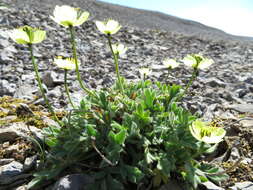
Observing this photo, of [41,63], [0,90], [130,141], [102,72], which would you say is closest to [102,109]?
[130,141]

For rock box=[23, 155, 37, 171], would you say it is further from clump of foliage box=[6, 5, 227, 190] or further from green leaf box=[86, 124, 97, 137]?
green leaf box=[86, 124, 97, 137]

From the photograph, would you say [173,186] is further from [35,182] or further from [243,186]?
[35,182]

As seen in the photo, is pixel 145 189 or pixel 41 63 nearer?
pixel 145 189

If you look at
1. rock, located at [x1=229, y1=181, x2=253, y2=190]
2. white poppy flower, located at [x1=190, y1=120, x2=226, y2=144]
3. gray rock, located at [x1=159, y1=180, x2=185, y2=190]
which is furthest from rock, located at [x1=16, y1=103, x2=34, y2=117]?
rock, located at [x1=229, y1=181, x2=253, y2=190]

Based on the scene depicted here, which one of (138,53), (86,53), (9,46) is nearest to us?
(9,46)

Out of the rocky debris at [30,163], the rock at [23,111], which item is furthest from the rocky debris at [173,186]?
the rock at [23,111]

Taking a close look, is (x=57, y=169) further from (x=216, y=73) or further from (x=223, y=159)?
(x=216, y=73)
